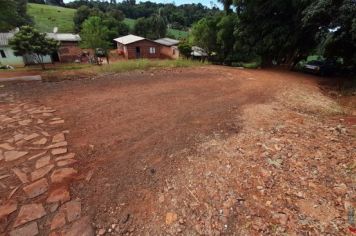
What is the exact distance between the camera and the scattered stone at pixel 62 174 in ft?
8.52

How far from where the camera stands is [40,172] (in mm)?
2721

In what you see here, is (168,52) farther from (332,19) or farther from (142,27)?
(332,19)

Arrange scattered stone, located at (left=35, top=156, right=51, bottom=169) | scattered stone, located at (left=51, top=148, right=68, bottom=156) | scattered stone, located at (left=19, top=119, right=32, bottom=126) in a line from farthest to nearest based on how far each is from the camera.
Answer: scattered stone, located at (left=19, top=119, right=32, bottom=126) < scattered stone, located at (left=51, top=148, right=68, bottom=156) < scattered stone, located at (left=35, top=156, right=51, bottom=169)

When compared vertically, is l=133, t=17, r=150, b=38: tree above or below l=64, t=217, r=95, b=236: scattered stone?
above

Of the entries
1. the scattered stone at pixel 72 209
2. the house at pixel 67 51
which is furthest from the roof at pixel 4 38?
the scattered stone at pixel 72 209

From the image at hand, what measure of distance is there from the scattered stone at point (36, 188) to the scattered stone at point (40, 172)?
0.33ft

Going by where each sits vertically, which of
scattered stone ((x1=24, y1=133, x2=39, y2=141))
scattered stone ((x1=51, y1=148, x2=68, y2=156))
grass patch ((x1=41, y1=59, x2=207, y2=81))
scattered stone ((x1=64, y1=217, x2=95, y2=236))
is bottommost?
scattered stone ((x1=64, y1=217, x2=95, y2=236))

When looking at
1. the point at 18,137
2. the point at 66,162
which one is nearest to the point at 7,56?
the point at 18,137

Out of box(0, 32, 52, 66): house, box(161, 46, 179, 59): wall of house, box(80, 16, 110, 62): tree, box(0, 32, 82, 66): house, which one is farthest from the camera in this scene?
box(161, 46, 179, 59): wall of house

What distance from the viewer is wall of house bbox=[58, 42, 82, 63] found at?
69.8 feet

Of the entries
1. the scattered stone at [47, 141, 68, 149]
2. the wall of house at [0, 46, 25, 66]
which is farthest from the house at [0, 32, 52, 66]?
the scattered stone at [47, 141, 68, 149]

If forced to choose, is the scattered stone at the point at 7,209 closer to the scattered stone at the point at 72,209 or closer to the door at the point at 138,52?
the scattered stone at the point at 72,209

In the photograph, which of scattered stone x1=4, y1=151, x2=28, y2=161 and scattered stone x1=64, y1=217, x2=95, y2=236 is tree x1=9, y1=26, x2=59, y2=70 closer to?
scattered stone x1=4, y1=151, x2=28, y2=161

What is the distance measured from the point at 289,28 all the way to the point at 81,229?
39.7 ft
